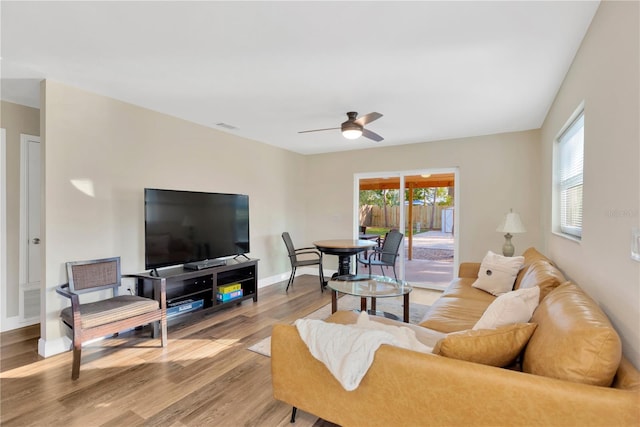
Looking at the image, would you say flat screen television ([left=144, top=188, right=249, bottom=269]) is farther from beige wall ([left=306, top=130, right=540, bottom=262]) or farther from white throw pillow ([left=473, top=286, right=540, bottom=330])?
white throw pillow ([left=473, top=286, right=540, bottom=330])

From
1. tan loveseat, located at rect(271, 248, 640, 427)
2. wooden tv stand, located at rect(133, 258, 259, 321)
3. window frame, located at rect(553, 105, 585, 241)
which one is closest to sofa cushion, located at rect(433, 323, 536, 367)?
tan loveseat, located at rect(271, 248, 640, 427)

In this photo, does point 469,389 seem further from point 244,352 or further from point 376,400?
point 244,352

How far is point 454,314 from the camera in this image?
98.4 inches

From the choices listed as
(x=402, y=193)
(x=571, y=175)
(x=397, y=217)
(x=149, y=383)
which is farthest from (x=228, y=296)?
(x=571, y=175)

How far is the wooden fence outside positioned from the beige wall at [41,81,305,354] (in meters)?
2.43

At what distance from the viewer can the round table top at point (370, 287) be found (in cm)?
305

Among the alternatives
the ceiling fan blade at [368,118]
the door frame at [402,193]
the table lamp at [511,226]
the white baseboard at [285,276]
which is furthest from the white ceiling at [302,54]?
the white baseboard at [285,276]

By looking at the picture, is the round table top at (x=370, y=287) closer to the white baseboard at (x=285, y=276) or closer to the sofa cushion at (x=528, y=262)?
the sofa cushion at (x=528, y=262)

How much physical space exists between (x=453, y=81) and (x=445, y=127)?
62.7 inches

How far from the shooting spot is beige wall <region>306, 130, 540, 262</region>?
173 inches

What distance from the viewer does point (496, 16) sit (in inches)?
72.6

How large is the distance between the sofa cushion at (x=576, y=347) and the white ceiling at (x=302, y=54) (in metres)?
1.70

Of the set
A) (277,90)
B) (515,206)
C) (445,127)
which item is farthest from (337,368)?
(515,206)

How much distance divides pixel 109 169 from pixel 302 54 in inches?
94.7
